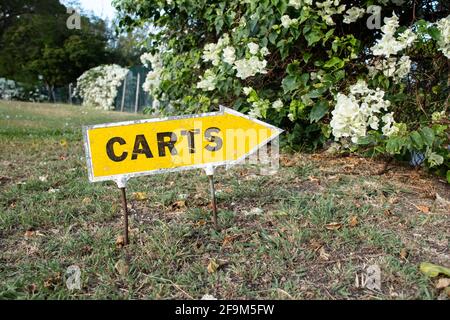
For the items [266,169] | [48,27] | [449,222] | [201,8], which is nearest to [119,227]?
[266,169]

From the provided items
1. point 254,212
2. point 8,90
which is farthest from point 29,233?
point 8,90

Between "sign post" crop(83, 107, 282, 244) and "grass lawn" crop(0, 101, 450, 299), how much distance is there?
0.29 meters

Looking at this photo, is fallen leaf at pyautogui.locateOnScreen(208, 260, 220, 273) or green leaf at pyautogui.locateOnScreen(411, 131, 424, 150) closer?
fallen leaf at pyautogui.locateOnScreen(208, 260, 220, 273)

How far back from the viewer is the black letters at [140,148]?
1.82 metres

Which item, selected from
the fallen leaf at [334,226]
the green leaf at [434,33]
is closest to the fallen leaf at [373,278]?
the fallen leaf at [334,226]

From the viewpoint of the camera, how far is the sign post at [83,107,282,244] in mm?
1795

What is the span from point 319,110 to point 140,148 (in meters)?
1.41

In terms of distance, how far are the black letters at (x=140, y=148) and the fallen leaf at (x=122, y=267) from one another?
17.9 inches

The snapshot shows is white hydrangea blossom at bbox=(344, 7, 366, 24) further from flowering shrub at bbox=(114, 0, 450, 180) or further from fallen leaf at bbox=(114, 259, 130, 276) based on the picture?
fallen leaf at bbox=(114, 259, 130, 276)

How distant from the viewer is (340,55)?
9.41ft

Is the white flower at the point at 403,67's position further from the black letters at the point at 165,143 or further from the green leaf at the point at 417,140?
the black letters at the point at 165,143

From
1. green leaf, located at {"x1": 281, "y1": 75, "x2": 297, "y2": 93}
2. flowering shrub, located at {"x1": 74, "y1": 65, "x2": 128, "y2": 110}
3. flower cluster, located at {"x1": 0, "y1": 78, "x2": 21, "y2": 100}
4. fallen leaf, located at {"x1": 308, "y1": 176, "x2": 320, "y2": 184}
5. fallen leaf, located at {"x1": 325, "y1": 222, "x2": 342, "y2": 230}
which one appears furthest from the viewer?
flower cluster, located at {"x1": 0, "y1": 78, "x2": 21, "y2": 100}

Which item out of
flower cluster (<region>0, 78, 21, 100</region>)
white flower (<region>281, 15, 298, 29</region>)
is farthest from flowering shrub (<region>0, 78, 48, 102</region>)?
white flower (<region>281, 15, 298, 29</region>)

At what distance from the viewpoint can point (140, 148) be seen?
1.83 m
